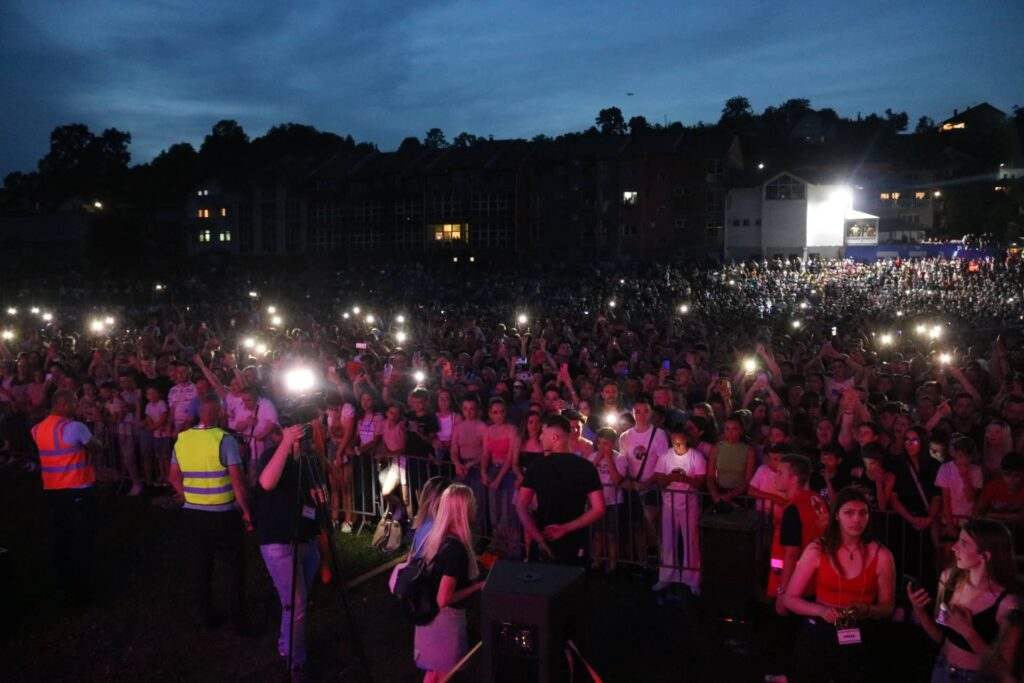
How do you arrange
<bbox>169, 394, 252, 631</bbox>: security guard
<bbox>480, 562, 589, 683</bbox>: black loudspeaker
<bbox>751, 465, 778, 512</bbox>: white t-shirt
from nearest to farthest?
<bbox>480, 562, 589, 683</bbox>: black loudspeaker < <bbox>169, 394, 252, 631</bbox>: security guard < <bbox>751, 465, 778, 512</bbox>: white t-shirt

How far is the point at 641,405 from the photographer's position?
7.51 m

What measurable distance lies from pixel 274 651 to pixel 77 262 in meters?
64.5

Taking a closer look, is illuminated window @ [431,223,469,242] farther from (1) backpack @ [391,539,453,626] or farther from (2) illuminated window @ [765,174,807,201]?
(1) backpack @ [391,539,453,626]

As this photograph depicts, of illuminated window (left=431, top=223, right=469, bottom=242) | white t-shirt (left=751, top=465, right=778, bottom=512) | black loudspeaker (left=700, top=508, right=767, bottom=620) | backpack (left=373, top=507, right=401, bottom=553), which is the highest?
illuminated window (left=431, top=223, right=469, bottom=242)

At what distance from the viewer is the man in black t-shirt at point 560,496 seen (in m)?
5.57

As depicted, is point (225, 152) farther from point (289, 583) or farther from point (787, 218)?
point (289, 583)

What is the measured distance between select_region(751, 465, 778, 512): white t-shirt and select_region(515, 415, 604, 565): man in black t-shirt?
1.69 m

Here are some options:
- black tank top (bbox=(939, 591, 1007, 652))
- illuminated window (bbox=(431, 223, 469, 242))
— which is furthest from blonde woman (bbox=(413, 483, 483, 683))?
illuminated window (bbox=(431, 223, 469, 242))

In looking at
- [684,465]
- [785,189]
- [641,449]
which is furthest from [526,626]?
[785,189]

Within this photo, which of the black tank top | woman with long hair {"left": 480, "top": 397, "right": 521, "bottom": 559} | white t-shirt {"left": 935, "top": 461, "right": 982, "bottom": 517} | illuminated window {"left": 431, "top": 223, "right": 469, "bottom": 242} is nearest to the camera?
the black tank top

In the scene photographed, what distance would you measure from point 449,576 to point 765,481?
3360 millimetres

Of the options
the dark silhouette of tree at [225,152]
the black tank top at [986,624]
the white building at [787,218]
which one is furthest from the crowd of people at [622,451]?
the dark silhouette of tree at [225,152]

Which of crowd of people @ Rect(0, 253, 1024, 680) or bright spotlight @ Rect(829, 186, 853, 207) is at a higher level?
bright spotlight @ Rect(829, 186, 853, 207)

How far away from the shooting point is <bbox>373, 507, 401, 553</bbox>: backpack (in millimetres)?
8195
